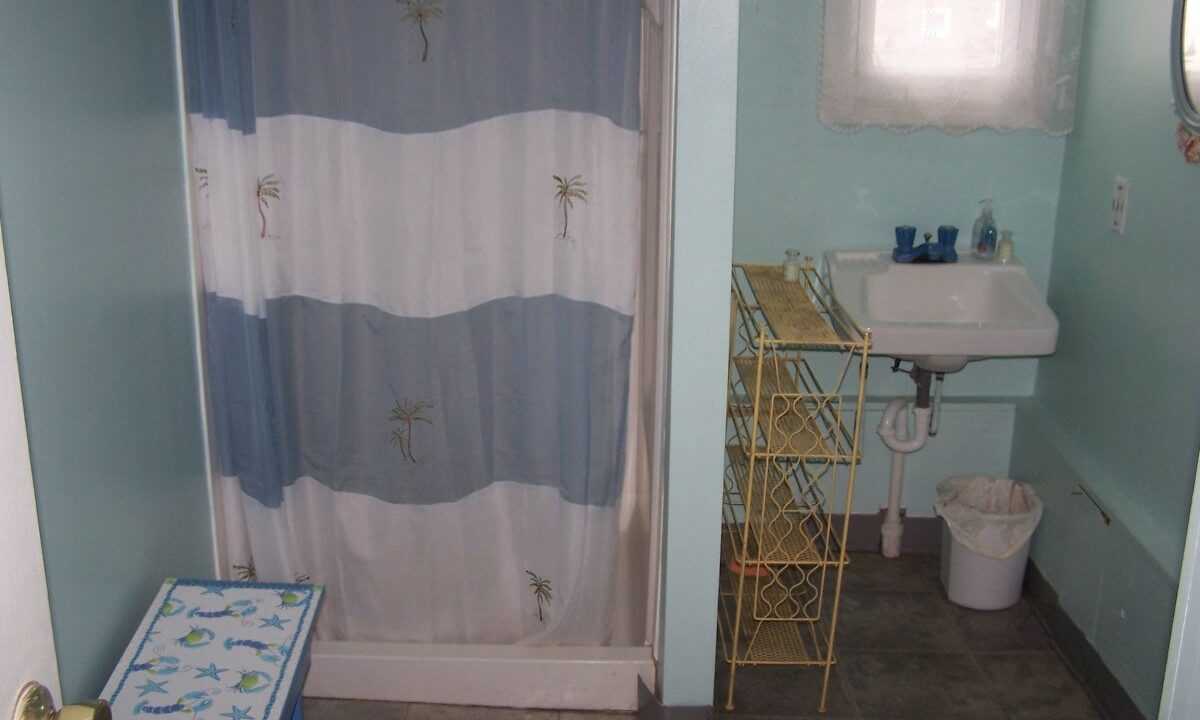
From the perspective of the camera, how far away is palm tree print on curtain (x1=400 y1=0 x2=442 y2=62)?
2381 millimetres

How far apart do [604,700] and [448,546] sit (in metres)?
0.53

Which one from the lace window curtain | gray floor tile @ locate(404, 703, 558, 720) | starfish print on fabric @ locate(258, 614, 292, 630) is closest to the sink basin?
the lace window curtain

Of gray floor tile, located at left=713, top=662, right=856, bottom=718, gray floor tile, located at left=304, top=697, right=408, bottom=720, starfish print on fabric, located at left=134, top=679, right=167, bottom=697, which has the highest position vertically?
starfish print on fabric, located at left=134, top=679, right=167, bottom=697

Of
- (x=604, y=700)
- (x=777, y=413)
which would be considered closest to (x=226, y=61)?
(x=777, y=413)

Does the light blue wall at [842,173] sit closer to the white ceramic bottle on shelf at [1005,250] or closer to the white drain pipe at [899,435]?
the white ceramic bottle on shelf at [1005,250]

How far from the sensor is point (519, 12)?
2.39 meters

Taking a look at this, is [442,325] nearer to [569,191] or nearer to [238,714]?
[569,191]

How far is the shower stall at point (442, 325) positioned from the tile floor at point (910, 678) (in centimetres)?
24

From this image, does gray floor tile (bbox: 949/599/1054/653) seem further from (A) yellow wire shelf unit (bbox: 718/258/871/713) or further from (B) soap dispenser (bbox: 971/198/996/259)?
(B) soap dispenser (bbox: 971/198/996/259)

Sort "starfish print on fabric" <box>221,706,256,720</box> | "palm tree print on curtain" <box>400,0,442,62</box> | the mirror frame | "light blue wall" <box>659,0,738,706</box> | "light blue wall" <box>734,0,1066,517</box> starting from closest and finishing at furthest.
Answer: the mirror frame < "starfish print on fabric" <box>221,706,256,720</box> < "light blue wall" <box>659,0,738,706</box> < "palm tree print on curtain" <box>400,0,442,62</box> < "light blue wall" <box>734,0,1066,517</box>

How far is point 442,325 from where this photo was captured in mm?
2582

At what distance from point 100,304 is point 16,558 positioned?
1.19 metres

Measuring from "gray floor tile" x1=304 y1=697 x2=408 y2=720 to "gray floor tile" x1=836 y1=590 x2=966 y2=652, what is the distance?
118 centimetres

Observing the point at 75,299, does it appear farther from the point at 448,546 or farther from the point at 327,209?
the point at 448,546
